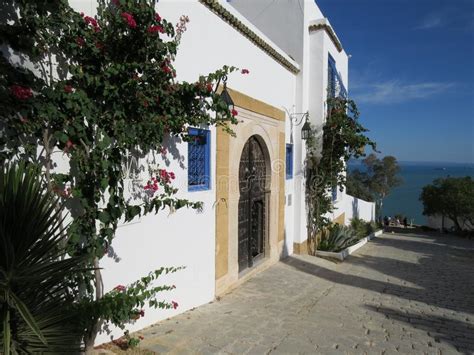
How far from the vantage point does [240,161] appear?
22.2ft

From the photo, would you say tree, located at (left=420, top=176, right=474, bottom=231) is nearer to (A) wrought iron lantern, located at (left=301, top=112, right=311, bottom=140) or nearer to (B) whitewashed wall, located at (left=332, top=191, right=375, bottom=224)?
(B) whitewashed wall, located at (left=332, top=191, right=375, bottom=224)

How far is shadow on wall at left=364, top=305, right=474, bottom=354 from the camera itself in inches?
174

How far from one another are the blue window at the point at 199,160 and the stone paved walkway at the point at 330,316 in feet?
6.00

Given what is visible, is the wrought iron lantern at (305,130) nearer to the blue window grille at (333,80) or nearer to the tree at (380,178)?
the blue window grille at (333,80)

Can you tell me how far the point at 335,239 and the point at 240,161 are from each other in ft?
16.7

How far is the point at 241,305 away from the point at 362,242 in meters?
8.74

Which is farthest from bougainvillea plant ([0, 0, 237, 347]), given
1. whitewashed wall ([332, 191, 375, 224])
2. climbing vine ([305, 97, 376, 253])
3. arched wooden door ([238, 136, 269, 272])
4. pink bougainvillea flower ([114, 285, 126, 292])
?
whitewashed wall ([332, 191, 375, 224])

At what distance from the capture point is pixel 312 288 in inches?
265

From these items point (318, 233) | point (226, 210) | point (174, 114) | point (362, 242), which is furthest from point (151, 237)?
point (362, 242)

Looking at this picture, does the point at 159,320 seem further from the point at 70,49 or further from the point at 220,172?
the point at 70,49

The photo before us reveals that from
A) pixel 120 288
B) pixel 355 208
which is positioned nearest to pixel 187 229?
pixel 120 288

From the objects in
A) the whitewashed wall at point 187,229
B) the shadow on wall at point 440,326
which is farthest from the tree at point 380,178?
the whitewashed wall at point 187,229

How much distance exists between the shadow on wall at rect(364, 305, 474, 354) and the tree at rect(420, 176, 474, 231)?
23.9 metres

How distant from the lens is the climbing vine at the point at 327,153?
9586 mm
